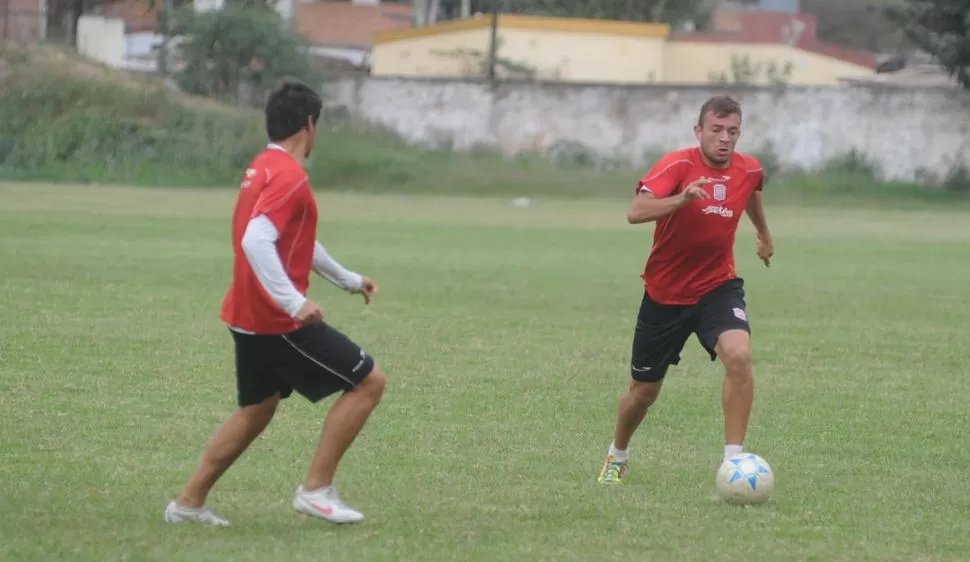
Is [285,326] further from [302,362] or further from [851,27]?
[851,27]

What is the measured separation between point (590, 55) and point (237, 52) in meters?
13.5

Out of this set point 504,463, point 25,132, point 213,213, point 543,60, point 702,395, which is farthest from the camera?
point 543,60

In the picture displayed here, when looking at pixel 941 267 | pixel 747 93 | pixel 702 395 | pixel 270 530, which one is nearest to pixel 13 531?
pixel 270 530

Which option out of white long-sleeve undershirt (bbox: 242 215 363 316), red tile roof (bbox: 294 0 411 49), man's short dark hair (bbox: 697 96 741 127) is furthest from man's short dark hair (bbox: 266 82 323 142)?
red tile roof (bbox: 294 0 411 49)

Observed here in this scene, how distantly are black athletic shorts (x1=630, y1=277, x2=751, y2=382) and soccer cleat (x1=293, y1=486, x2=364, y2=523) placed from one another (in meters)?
2.29

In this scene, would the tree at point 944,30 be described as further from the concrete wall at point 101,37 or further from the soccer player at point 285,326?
the soccer player at point 285,326

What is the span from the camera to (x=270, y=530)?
7.11 meters

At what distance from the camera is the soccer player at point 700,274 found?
8.30 metres

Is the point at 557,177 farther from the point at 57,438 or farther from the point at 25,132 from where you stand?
the point at 57,438

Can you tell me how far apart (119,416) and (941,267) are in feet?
54.7

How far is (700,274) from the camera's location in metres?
8.73

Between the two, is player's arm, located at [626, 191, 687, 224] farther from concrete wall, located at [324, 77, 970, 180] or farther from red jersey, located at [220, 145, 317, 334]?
concrete wall, located at [324, 77, 970, 180]

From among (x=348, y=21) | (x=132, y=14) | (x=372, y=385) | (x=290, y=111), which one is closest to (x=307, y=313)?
(x=372, y=385)

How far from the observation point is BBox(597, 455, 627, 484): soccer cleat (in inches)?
337
